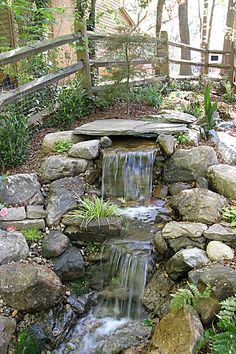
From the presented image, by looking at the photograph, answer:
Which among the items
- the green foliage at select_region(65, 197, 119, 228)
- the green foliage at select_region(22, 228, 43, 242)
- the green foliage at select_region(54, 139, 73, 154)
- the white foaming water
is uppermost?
the green foliage at select_region(54, 139, 73, 154)

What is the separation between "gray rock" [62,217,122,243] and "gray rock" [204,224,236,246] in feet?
3.31

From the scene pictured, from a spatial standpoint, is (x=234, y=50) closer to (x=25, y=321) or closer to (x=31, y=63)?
(x=31, y=63)

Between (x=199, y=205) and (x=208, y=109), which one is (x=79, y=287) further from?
(x=208, y=109)

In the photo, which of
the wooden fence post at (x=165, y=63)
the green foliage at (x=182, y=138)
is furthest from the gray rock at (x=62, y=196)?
the wooden fence post at (x=165, y=63)

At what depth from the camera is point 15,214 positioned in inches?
156

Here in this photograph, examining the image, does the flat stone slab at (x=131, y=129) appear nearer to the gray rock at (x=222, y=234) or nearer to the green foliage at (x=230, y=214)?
the green foliage at (x=230, y=214)

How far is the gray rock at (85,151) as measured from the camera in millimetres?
4703

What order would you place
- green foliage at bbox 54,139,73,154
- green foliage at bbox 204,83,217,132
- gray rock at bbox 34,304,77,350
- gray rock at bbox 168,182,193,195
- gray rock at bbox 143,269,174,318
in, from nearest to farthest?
gray rock at bbox 34,304,77,350
gray rock at bbox 143,269,174,318
gray rock at bbox 168,182,193,195
green foliage at bbox 54,139,73,154
green foliage at bbox 204,83,217,132

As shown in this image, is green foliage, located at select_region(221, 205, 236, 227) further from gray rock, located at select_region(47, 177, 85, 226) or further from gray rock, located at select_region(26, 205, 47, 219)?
gray rock, located at select_region(26, 205, 47, 219)

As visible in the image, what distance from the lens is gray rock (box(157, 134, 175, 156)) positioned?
15.7 ft

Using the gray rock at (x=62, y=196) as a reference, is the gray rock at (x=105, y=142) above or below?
above

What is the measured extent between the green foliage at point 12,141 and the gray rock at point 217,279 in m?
2.91

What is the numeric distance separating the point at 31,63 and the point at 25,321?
4.55 m

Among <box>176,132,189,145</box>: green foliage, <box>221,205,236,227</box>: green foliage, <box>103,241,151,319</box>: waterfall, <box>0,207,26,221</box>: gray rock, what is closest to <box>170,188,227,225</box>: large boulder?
<box>221,205,236,227</box>: green foliage
